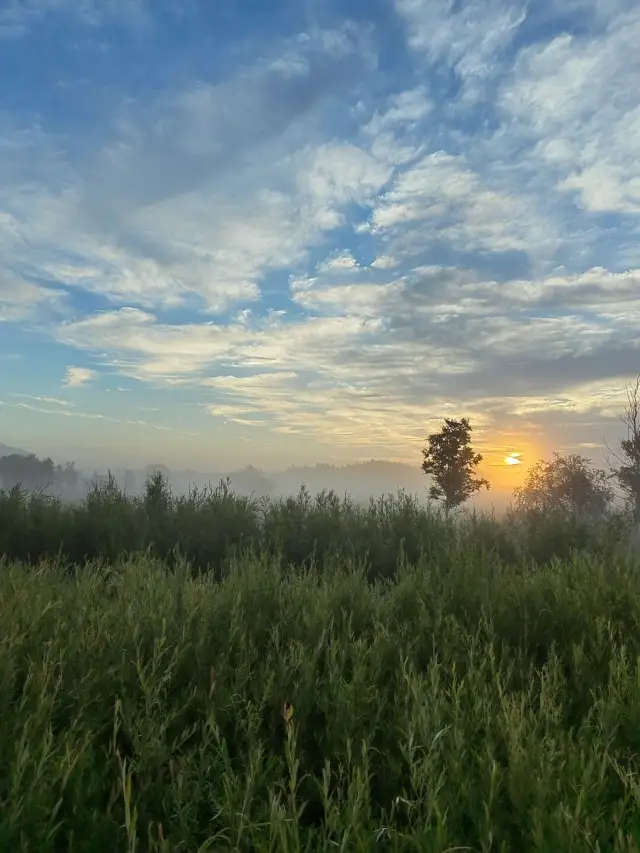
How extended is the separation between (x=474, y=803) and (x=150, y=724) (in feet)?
6.53

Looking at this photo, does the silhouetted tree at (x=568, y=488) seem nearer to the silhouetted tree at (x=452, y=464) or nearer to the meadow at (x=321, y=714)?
the silhouetted tree at (x=452, y=464)

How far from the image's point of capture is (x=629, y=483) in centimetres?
3122

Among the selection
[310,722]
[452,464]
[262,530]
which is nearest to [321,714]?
[310,722]

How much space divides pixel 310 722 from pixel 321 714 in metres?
0.18

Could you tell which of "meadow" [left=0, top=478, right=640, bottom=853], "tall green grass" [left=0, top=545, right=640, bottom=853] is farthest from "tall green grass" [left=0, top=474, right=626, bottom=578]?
"tall green grass" [left=0, top=545, right=640, bottom=853]

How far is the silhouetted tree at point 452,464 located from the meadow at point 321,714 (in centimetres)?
1663

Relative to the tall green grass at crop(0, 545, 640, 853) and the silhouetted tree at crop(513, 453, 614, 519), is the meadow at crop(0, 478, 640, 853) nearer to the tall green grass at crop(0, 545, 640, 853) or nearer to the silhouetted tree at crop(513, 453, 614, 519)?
the tall green grass at crop(0, 545, 640, 853)

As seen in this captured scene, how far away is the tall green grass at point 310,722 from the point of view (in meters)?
3.20

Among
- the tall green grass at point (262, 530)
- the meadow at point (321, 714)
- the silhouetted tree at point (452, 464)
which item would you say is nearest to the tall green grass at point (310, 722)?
the meadow at point (321, 714)

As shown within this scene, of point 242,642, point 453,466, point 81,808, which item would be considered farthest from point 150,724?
point 453,466

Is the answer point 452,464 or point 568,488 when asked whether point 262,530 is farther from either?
point 568,488

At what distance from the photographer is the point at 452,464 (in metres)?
26.6

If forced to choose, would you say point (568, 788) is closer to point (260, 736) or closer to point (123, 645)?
point (260, 736)

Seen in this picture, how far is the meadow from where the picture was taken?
3221 millimetres
